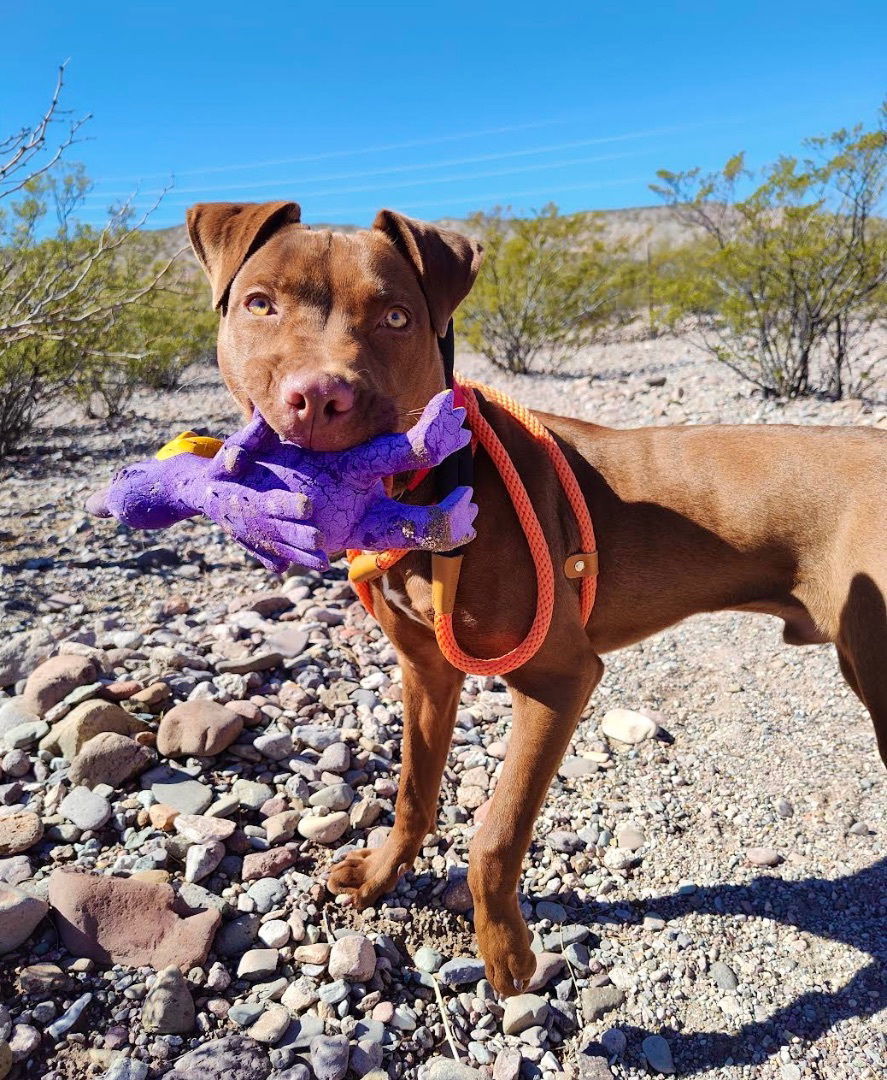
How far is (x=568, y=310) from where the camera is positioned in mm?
16734

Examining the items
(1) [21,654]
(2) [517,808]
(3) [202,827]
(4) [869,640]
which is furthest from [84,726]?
(4) [869,640]

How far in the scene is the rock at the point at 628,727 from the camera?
394 centimetres

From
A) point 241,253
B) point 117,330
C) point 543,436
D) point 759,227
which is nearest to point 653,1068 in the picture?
point 543,436

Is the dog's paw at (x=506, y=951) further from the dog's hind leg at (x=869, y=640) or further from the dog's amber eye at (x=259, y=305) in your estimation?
the dog's amber eye at (x=259, y=305)

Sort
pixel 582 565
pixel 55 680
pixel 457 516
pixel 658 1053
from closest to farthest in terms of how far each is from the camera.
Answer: pixel 457 516
pixel 658 1053
pixel 582 565
pixel 55 680

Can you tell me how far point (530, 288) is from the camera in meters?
15.9

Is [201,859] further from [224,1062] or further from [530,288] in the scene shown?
[530,288]

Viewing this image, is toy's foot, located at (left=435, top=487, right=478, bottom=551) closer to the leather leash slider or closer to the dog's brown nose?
the dog's brown nose

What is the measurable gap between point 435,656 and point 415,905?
990mm

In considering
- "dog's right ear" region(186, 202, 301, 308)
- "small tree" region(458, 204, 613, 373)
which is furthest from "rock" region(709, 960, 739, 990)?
"small tree" region(458, 204, 613, 373)

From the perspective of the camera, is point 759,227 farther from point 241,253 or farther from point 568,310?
point 241,253

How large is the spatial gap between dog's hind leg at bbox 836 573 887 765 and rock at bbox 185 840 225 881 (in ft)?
7.34

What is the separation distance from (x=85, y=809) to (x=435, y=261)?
230cm

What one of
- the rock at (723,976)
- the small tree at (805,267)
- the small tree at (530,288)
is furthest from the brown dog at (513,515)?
the small tree at (530,288)
